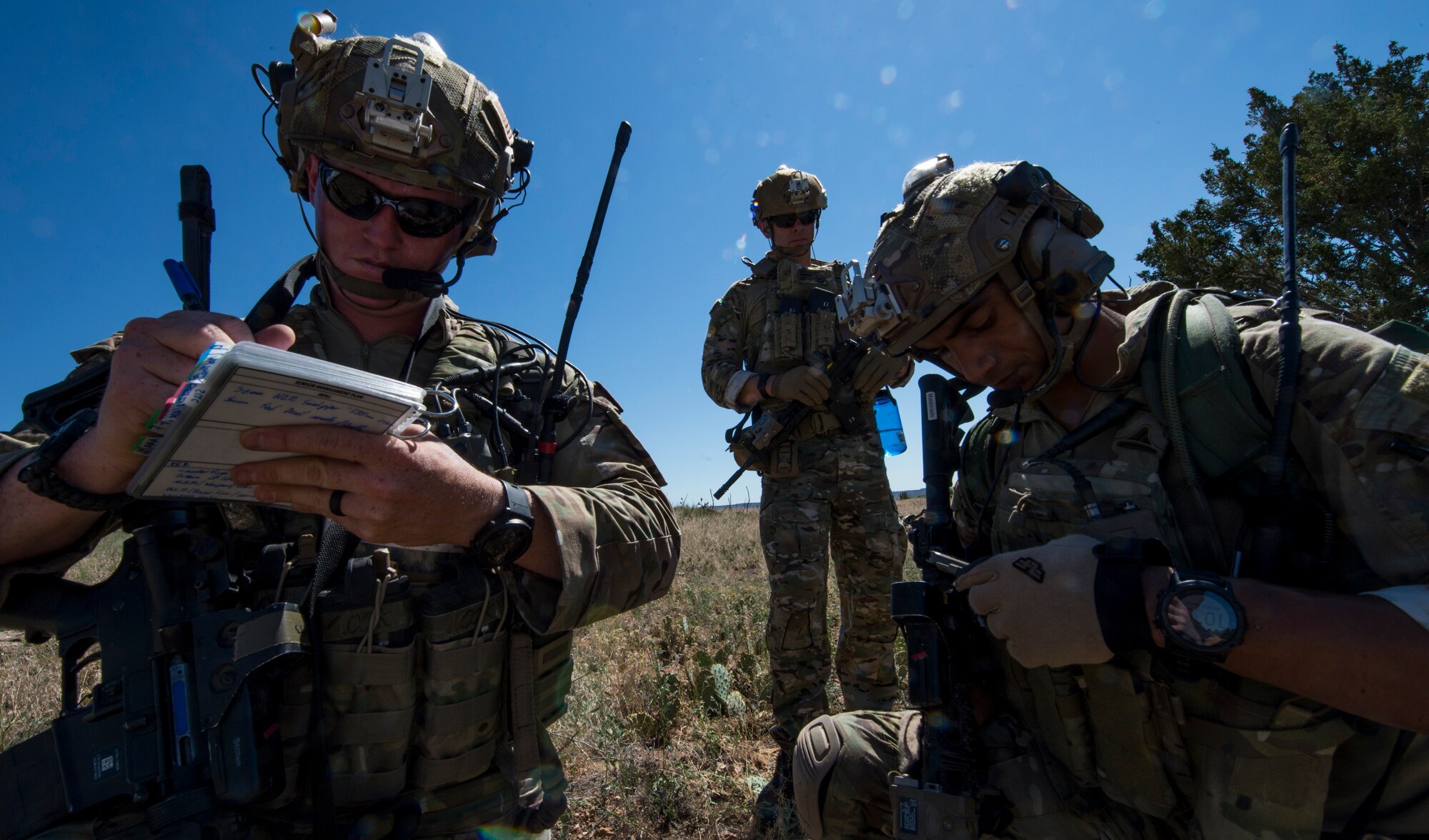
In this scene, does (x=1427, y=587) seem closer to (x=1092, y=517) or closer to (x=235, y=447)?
(x=1092, y=517)

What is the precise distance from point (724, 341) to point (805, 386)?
0.81 m

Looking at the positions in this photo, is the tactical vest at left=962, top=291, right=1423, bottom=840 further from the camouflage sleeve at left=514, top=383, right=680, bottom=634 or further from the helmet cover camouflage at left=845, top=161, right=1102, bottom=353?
the camouflage sleeve at left=514, top=383, right=680, bottom=634

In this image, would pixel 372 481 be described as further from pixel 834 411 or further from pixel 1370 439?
pixel 834 411

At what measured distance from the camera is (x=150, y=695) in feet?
4.86

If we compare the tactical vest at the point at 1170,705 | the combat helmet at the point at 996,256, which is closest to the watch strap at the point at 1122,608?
the tactical vest at the point at 1170,705

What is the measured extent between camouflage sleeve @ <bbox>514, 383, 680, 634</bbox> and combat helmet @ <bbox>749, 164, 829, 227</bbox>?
294cm

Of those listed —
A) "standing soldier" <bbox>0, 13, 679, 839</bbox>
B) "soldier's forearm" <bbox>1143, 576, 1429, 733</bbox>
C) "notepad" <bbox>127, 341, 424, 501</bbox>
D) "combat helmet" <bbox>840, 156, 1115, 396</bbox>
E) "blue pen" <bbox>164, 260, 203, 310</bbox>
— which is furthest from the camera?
"combat helmet" <bbox>840, 156, 1115, 396</bbox>

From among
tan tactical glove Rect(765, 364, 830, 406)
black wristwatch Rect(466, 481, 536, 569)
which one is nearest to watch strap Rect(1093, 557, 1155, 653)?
black wristwatch Rect(466, 481, 536, 569)

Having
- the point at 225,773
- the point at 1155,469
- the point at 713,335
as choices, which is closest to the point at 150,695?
the point at 225,773

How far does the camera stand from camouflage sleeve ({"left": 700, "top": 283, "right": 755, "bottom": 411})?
4.63 meters

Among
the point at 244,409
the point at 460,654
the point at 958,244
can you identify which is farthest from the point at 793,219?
the point at 244,409

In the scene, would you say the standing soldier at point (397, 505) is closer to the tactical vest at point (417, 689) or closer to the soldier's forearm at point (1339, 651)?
the tactical vest at point (417, 689)

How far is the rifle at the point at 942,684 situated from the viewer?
193 cm

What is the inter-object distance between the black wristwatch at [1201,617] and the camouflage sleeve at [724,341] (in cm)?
320
